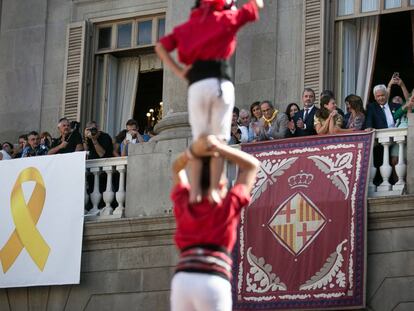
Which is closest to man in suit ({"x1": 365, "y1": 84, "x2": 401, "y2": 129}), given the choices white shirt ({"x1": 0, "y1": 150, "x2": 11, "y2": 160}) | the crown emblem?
the crown emblem

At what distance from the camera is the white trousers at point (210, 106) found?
10.4 m

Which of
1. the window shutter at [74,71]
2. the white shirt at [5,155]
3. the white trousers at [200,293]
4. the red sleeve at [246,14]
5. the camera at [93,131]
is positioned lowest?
the white trousers at [200,293]

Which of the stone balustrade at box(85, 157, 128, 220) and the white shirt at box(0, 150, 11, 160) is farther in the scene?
the white shirt at box(0, 150, 11, 160)

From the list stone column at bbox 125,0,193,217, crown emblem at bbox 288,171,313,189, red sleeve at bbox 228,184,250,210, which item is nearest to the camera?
red sleeve at bbox 228,184,250,210

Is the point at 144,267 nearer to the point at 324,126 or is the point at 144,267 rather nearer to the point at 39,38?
the point at 324,126

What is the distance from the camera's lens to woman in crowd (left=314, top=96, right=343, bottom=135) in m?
18.7

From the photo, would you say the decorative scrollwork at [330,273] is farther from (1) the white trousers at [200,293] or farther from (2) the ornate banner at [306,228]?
(1) the white trousers at [200,293]

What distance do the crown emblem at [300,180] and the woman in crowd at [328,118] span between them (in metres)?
0.65

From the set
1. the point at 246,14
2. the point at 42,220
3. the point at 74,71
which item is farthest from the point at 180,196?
the point at 74,71

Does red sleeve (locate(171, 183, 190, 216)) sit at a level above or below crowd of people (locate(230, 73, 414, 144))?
below

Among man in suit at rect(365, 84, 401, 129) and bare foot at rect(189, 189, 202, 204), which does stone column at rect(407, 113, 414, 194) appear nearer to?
man in suit at rect(365, 84, 401, 129)

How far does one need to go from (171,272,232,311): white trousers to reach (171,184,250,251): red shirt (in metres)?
0.29

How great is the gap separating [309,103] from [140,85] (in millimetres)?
7163

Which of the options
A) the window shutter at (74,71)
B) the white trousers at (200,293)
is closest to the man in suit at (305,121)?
the window shutter at (74,71)
